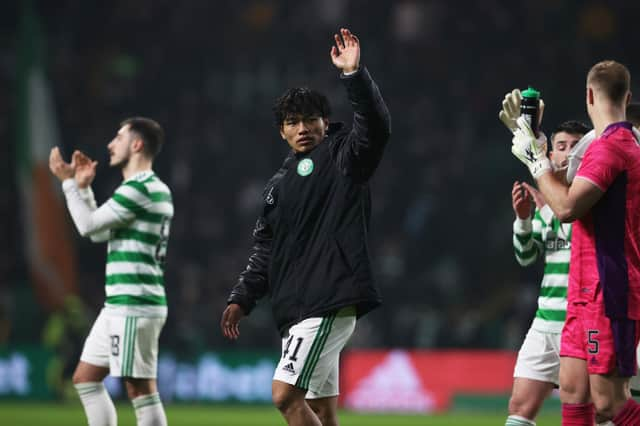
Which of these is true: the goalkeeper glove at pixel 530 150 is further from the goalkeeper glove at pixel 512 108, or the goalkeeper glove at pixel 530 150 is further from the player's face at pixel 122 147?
the player's face at pixel 122 147

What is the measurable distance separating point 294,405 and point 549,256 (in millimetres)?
2160

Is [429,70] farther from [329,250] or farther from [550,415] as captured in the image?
[329,250]

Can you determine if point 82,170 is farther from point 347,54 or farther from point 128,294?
point 347,54

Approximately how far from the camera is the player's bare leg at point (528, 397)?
6.44m

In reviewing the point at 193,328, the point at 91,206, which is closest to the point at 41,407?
the point at 193,328

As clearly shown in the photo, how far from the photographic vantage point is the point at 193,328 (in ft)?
52.6

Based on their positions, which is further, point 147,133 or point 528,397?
point 147,133

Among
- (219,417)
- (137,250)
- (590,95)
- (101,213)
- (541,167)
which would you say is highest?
(590,95)

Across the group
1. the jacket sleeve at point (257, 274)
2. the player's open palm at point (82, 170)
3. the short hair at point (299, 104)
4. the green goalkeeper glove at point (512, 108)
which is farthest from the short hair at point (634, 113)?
the player's open palm at point (82, 170)

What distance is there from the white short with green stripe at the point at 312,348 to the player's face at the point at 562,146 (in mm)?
1849

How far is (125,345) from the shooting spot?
277 inches

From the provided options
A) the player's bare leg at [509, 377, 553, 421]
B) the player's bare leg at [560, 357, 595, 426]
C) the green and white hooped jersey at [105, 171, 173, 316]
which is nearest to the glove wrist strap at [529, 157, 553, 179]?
the player's bare leg at [560, 357, 595, 426]

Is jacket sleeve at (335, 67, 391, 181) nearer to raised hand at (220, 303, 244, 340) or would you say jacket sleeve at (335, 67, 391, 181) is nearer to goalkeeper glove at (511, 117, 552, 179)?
goalkeeper glove at (511, 117, 552, 179)

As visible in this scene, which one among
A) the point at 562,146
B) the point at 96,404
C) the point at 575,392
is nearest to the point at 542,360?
the point at 562,146
